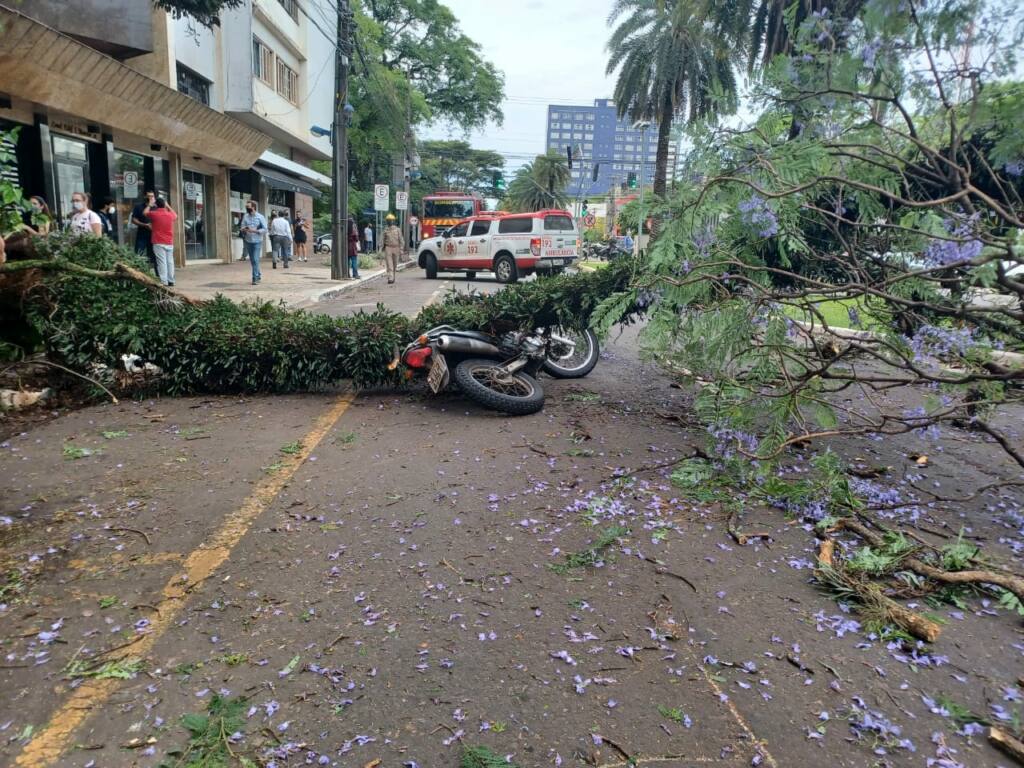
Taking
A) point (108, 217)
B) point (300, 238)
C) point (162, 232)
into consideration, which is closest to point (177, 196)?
point (108, 217)

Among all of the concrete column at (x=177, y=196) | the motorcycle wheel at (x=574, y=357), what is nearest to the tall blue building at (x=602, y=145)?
the concrete column at (x=177, y=196)

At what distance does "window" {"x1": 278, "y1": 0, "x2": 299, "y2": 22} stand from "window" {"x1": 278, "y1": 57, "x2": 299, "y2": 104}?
7.21 feet

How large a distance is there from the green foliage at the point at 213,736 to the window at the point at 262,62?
26.8 meters

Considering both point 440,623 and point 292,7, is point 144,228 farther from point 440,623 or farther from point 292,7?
point 292,7

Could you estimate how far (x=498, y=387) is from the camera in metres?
6.56

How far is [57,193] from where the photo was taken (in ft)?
50.4

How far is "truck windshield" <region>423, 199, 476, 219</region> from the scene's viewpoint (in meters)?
41.2

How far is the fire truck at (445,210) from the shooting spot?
1613 inches

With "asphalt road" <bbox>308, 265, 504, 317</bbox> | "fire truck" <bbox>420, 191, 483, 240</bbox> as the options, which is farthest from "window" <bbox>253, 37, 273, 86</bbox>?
"fire truck" <bbox>420, 191, 483, 240</bbox>

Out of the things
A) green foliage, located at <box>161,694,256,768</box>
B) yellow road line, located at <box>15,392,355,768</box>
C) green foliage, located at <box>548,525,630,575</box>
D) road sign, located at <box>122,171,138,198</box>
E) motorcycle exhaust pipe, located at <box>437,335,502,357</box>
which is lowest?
yellow road line, located at <box>15,392,355,768</box>

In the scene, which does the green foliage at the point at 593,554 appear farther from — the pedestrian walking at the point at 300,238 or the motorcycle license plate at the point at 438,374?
the pedestrian walking at the point at 300,238

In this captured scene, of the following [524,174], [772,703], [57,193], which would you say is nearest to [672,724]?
[772,703]

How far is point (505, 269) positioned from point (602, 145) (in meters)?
75.2

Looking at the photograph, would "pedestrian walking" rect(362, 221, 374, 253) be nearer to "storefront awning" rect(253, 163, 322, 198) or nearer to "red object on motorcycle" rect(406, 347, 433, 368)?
"storefront awning" rect(253, 163, 322, 198)
